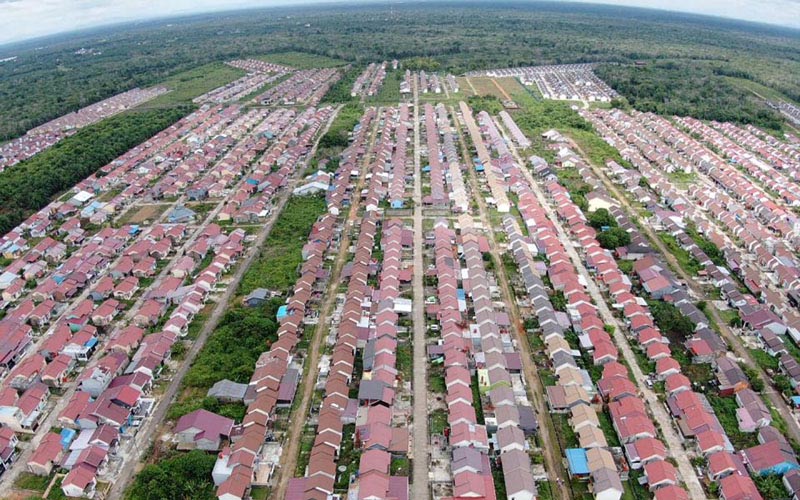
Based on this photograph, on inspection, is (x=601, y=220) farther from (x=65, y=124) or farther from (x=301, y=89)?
(x=65, y=124)

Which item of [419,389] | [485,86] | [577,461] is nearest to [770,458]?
[577,461]

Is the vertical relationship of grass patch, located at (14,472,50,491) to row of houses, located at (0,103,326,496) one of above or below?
below

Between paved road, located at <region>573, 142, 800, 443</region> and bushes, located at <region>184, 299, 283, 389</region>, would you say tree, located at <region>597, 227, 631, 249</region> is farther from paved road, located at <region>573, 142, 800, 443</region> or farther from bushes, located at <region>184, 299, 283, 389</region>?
bushes, located at <region>184, 299, 283, 389</region>

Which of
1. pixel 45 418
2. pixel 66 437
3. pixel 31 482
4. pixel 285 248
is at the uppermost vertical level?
pixel 285 248

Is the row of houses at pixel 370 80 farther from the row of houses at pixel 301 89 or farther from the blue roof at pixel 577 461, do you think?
the blue roof at pixel 577 461

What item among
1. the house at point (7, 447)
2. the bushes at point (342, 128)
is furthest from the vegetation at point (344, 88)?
the house at point (7, 447)

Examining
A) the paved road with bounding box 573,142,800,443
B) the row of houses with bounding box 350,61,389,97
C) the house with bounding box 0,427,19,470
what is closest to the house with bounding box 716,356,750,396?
the paved road with bounding box 573,142,800,443

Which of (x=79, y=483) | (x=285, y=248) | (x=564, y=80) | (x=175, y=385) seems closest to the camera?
(x=79, y=483)
